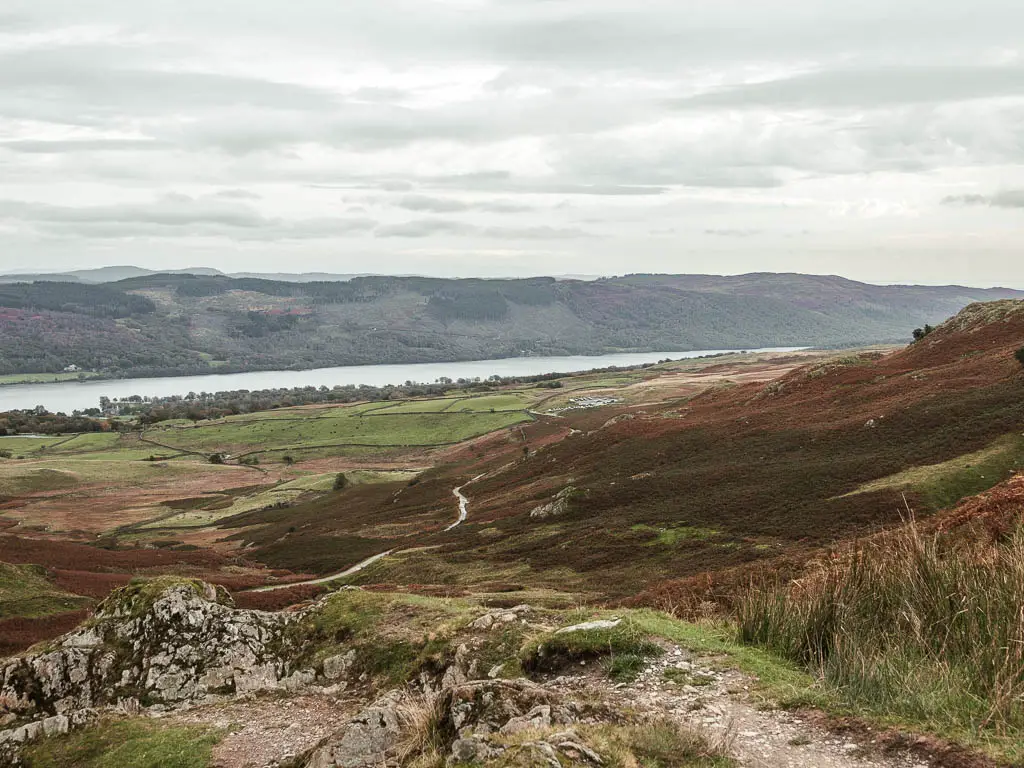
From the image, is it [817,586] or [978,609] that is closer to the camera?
[978,609]

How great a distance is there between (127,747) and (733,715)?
13.7m

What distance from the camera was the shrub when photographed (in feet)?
37.3

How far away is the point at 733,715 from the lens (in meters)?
12.5

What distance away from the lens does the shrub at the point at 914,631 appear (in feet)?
37.3

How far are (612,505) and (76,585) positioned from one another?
34787 millimetres

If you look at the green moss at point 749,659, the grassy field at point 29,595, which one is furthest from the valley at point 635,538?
the grassy field at point 29,595

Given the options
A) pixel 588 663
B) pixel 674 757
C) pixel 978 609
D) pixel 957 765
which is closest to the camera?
pixel 957 765

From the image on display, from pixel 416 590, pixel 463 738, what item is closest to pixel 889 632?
pixel 463 738

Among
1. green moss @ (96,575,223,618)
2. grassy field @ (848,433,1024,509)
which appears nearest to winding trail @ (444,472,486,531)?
grassy field @ (848,433,1024,509)

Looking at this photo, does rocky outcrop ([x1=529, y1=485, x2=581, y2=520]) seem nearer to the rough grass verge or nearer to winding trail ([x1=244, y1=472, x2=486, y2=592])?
winding trail ([x1=244, y1=472, x2=486, y2=592])

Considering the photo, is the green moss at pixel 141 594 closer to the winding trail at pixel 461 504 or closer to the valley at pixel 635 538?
the valley at pixel 635 538

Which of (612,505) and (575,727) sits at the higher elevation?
(575,727)

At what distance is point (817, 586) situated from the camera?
53.2 feet

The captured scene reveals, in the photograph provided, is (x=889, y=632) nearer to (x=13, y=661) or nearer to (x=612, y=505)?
(x=13, y=661)
